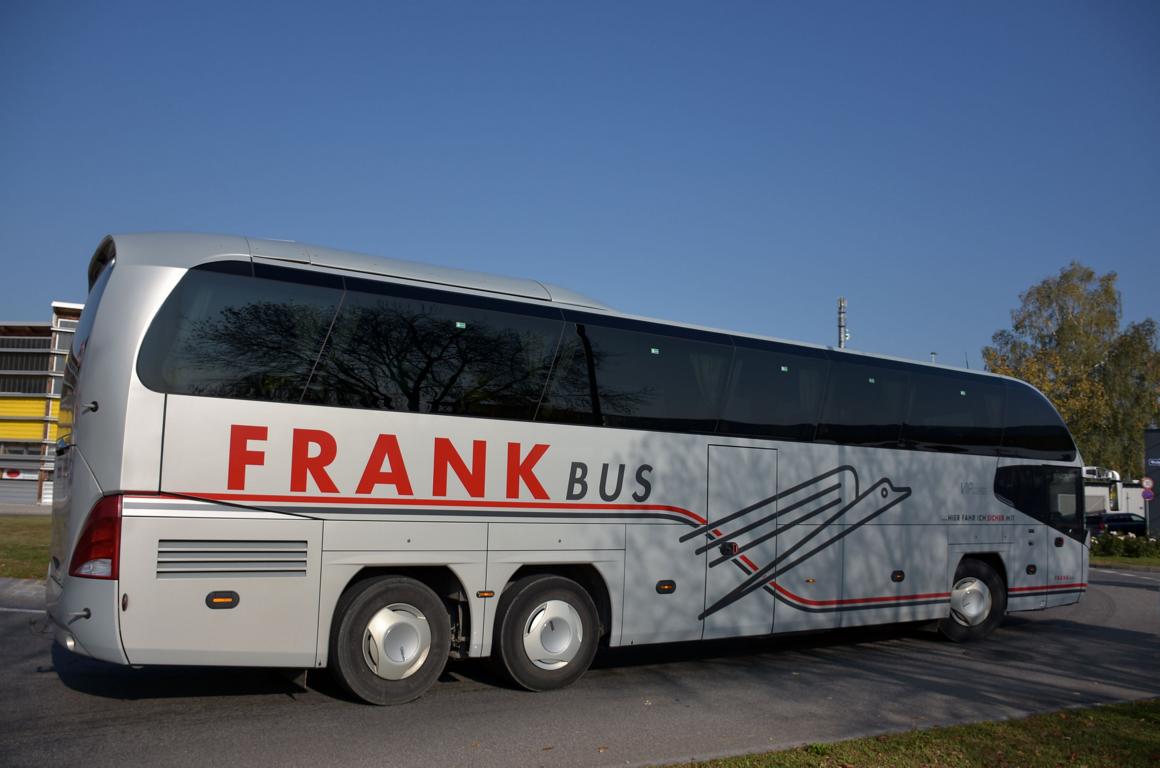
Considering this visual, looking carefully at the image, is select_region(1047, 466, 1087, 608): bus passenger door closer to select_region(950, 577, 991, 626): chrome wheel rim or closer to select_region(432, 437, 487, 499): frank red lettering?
select_region(950, 577, 991, 626): chrome wheel rim

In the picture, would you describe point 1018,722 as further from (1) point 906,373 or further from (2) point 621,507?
(1) point 906,373

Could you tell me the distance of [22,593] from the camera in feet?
47.0

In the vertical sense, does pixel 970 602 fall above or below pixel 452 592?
below

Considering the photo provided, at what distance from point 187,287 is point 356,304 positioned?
1.36 m

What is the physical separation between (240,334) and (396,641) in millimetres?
2806

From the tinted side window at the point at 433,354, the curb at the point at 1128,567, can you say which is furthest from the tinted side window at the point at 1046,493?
the curb at the point at 1128,567

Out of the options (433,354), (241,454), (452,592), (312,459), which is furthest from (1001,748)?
(241,454)

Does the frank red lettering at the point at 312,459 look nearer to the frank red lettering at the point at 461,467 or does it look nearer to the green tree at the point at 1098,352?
the frank red lettering at the point at 461,467

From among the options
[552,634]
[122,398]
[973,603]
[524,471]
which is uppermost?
[122,398]

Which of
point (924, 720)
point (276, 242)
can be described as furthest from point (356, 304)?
point (924, 720)

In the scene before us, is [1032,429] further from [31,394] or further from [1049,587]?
[31,394]

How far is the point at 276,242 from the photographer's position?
319 inches

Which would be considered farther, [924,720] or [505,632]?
[505,632]

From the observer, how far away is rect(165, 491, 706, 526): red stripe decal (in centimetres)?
732
